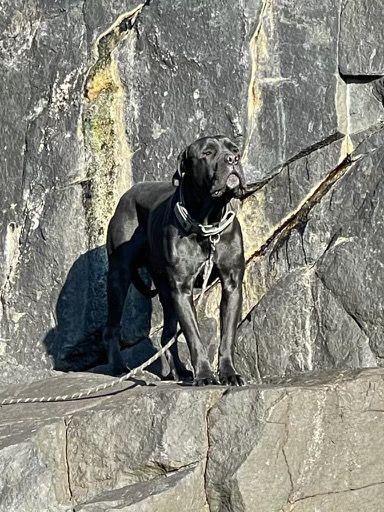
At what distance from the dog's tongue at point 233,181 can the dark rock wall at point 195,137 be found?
1402 mm

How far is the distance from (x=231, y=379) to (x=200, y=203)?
114cm

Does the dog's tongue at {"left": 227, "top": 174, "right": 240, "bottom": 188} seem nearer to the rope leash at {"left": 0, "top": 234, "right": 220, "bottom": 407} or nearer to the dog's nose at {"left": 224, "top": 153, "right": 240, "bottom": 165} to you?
the dog's nose at {"left": 224, "top": 153, "right": 240, "bottom": 165}

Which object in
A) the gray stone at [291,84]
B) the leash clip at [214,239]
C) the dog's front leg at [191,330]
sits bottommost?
the dog's front leg at [191,330]

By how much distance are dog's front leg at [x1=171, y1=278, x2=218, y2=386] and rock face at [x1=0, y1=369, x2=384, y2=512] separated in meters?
0.34

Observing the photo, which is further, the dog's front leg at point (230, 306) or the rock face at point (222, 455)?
the dog's front leg at point (230, 306)

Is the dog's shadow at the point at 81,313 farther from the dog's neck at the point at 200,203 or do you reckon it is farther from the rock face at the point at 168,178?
the dog's neck at the point at 200,203

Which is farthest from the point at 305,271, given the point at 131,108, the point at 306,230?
the point at 131,108

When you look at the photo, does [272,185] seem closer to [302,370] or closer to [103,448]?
[302,370]

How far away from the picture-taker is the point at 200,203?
7.53 metres

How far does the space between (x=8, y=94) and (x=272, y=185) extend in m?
2.39

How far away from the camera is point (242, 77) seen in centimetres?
900

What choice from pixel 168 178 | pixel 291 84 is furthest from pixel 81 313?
pixel 291 84

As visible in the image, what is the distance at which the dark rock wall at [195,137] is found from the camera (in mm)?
8383

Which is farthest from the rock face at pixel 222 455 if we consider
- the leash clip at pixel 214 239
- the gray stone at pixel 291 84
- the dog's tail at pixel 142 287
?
the gray stone at pixel 291 84
